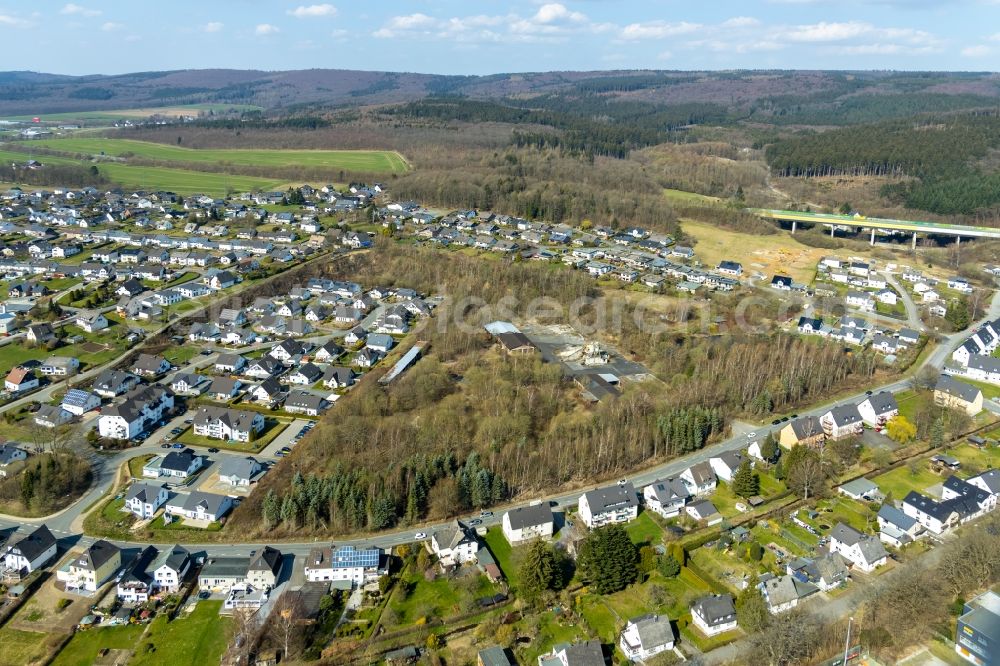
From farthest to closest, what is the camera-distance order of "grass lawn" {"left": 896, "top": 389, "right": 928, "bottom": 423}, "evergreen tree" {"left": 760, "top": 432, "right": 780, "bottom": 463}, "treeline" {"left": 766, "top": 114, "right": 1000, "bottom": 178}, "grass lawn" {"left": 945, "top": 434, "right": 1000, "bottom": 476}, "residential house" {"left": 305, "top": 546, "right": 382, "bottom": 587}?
"treeline" {"left": 766, "top": 114, "right": 1000, "bottom": 178}
"grass lawn" {"left": 896, "top": 389, "right": 928, "bottom": 423}
"evergreen tree" {"left": 760, "top": 432, "right": 780, "bottom": 463}
"grass lawn" {"left": 945, "top": 434, "right": 1000, "bottom": 476}
"residential house" {"left": 305, "top": 546, "right": 382, "bottom": 587}

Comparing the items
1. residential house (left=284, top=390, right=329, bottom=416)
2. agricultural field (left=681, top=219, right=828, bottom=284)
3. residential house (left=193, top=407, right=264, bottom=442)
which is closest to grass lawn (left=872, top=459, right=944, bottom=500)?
residential house (left=284, top=390, right=329, bottom=416)

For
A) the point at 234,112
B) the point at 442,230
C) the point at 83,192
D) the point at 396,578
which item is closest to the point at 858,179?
the point at 442,230

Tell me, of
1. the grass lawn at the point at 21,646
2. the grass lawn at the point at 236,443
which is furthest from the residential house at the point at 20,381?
the grass lawn at the point at 21,646

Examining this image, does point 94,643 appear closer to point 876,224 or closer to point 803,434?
point 803,434

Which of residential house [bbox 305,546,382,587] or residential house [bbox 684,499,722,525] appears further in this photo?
residential house [bbox 684,499,722,525]

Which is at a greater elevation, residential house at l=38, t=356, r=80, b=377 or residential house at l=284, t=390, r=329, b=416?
residential house at l=38, t=356, r=80, b=377

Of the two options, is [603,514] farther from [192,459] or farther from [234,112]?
[234,112]

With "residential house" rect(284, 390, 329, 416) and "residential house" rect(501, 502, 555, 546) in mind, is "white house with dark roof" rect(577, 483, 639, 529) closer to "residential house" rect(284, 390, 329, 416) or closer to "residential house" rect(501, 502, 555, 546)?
"residential house" rect(501, 502, 555, 546)
